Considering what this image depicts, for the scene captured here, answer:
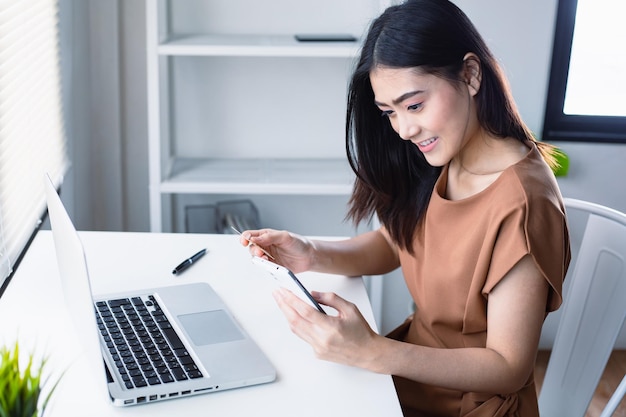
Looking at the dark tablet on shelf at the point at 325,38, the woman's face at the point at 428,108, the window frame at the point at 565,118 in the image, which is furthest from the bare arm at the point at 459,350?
the window frame at the point at 565,118

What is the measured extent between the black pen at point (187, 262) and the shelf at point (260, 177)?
78cm

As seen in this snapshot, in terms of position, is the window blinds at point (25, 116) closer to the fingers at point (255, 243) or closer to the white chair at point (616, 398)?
the fingers at point (255, 243)

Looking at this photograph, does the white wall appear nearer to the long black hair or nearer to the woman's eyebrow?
the long black hair

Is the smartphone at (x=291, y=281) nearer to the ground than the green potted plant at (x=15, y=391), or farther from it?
nearer to the ground

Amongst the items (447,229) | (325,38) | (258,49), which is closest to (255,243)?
(447,229)

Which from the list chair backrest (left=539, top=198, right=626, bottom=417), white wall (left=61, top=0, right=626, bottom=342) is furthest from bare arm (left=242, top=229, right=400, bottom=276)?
white wall (left=61, top=0, right=626, bottom=342)

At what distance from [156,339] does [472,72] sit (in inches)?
26.1

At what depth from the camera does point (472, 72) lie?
138 centimetres

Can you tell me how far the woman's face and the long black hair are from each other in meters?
0.02

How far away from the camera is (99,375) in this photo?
110cm

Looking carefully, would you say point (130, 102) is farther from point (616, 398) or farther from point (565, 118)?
point (616, 398)

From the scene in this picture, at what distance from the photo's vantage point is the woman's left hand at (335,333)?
47.9 inches

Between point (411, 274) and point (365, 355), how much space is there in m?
0.39

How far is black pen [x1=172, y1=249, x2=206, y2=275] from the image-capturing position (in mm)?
1557
